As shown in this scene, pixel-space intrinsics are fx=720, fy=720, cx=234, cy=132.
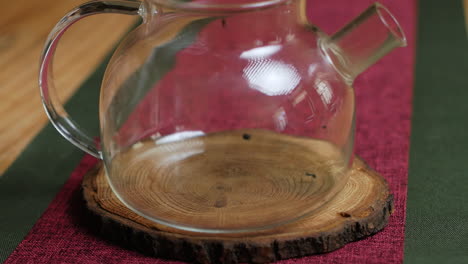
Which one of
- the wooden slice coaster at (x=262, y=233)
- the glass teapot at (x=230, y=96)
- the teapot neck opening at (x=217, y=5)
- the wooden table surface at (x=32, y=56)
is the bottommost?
the wooden table surface at (x=32, y=56)

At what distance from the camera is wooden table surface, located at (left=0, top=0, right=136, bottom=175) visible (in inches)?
53.2

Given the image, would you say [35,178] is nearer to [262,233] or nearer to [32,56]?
[262,233]

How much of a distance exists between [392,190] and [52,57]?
0.51 metres

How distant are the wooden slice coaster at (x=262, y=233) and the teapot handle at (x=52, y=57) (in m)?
0.09

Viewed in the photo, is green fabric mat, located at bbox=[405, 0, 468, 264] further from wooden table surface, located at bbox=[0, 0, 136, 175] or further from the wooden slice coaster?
wooden table surface, located at bbox=[0, 0, 136, 175]

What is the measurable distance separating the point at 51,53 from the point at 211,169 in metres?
0.26

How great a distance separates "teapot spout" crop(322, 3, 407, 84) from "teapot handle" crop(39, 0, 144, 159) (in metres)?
0.25

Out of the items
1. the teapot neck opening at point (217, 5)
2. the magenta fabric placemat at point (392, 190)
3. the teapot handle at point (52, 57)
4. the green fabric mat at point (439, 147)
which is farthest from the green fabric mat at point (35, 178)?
the green fabric mat at point (439, 147)

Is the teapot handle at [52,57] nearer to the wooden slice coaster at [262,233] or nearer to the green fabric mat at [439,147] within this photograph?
the wooden slice coaster at [262,233]

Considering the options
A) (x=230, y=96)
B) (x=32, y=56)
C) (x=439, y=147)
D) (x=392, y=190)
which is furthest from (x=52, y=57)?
(x=32, y=56)

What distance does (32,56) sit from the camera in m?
1.76

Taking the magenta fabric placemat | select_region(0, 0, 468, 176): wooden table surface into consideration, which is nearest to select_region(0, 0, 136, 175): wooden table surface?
select_region(0, 0, 468, 176): wooden table surface

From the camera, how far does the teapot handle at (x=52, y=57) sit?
2.92 feet

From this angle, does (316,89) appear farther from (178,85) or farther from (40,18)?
(40,18)
